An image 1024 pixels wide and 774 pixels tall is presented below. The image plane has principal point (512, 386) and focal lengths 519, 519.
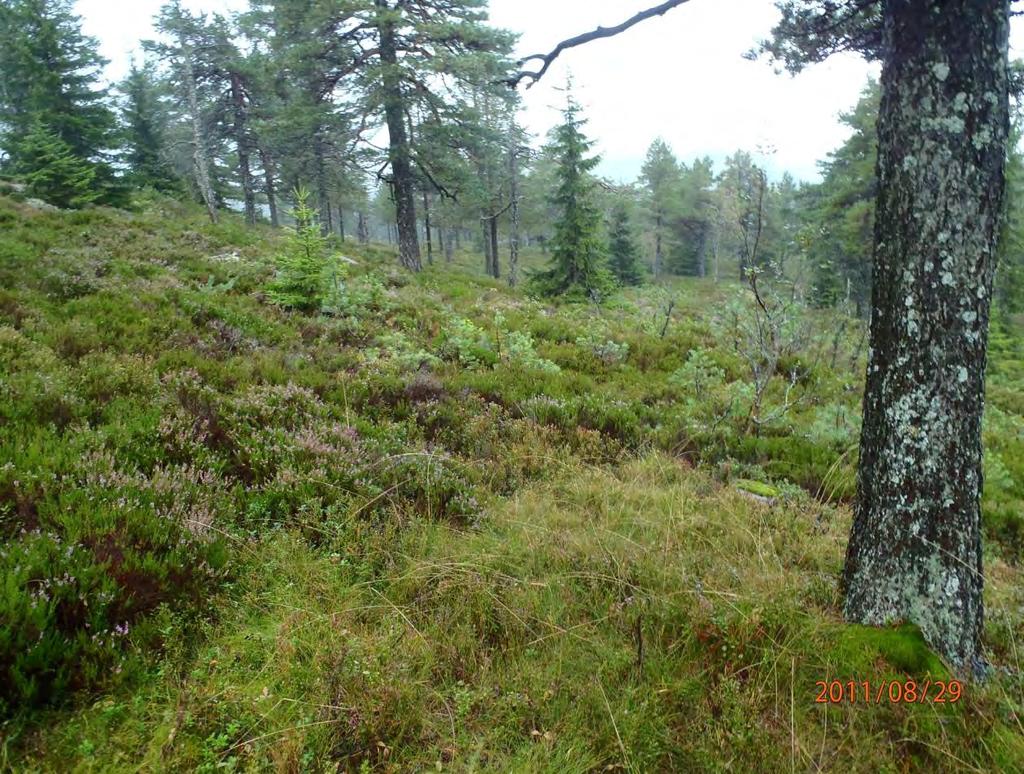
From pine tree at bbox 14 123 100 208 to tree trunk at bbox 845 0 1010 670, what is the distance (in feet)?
68.5

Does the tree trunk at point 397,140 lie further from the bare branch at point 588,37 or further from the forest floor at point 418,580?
the bare branch at point 588,37

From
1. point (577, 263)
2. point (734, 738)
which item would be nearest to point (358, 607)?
point (734, 738)

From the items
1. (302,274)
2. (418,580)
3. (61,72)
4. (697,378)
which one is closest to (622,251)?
(61,72)

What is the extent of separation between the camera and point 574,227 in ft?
76.3

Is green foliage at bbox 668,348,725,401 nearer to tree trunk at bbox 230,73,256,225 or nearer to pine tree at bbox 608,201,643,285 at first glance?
tree trunk at bbox 230,73,256,225

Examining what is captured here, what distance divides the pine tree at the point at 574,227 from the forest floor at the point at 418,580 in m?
16.8

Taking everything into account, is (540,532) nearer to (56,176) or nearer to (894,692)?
(894,692)

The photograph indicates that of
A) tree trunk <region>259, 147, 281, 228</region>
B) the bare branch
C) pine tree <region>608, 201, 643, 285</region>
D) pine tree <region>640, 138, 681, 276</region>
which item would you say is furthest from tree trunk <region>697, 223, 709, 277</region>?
the bare branch

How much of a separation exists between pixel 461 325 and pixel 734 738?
8.29 m

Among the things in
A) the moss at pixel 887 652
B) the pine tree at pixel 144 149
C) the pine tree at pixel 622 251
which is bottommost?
the moss at pixel 887 652

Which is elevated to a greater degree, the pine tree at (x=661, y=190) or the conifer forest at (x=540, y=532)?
the pine tree at (x=661, y=190)

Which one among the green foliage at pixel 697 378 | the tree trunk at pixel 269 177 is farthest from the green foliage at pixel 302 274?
the tree trunk at pixel 269 177

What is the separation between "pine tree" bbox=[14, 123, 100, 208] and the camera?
53.1 ft

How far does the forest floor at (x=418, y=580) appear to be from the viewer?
230cm
